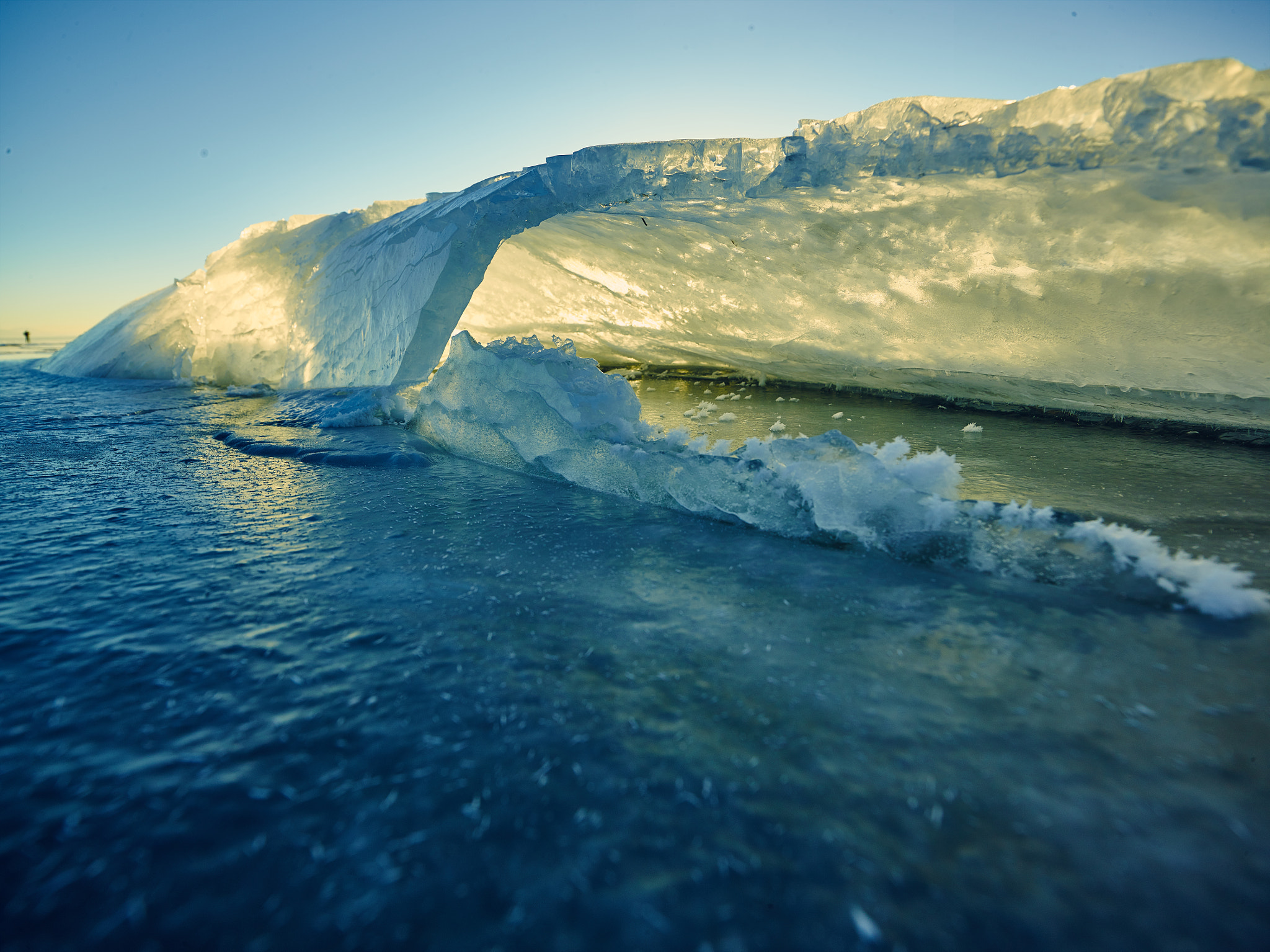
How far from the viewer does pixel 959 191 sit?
328 cm

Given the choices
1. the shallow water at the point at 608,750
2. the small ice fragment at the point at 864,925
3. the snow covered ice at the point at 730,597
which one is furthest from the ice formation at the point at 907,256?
the small ice fragment at the point at 864,925

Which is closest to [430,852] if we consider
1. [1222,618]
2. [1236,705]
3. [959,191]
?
[1236,705]

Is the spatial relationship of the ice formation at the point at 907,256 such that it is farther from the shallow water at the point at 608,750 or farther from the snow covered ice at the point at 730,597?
the shallow water at the point at 608,750

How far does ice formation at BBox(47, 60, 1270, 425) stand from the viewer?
2.71m

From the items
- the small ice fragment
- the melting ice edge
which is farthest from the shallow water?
the melting ice edge

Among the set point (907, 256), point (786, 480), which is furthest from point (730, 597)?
point (907, 256)

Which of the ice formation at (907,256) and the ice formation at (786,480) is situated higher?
the ice formation at (907,256)

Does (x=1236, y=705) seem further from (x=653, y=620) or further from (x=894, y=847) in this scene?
(x=653, y=620)

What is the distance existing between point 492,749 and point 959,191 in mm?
3429

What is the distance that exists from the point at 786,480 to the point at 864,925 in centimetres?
179

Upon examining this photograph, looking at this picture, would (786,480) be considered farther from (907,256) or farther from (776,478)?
(907,256)

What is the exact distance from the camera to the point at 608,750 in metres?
1.25

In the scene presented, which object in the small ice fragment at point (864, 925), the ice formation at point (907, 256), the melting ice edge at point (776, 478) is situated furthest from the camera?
the ice formation at point (907, 256)

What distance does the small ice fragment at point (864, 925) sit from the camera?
881mm
